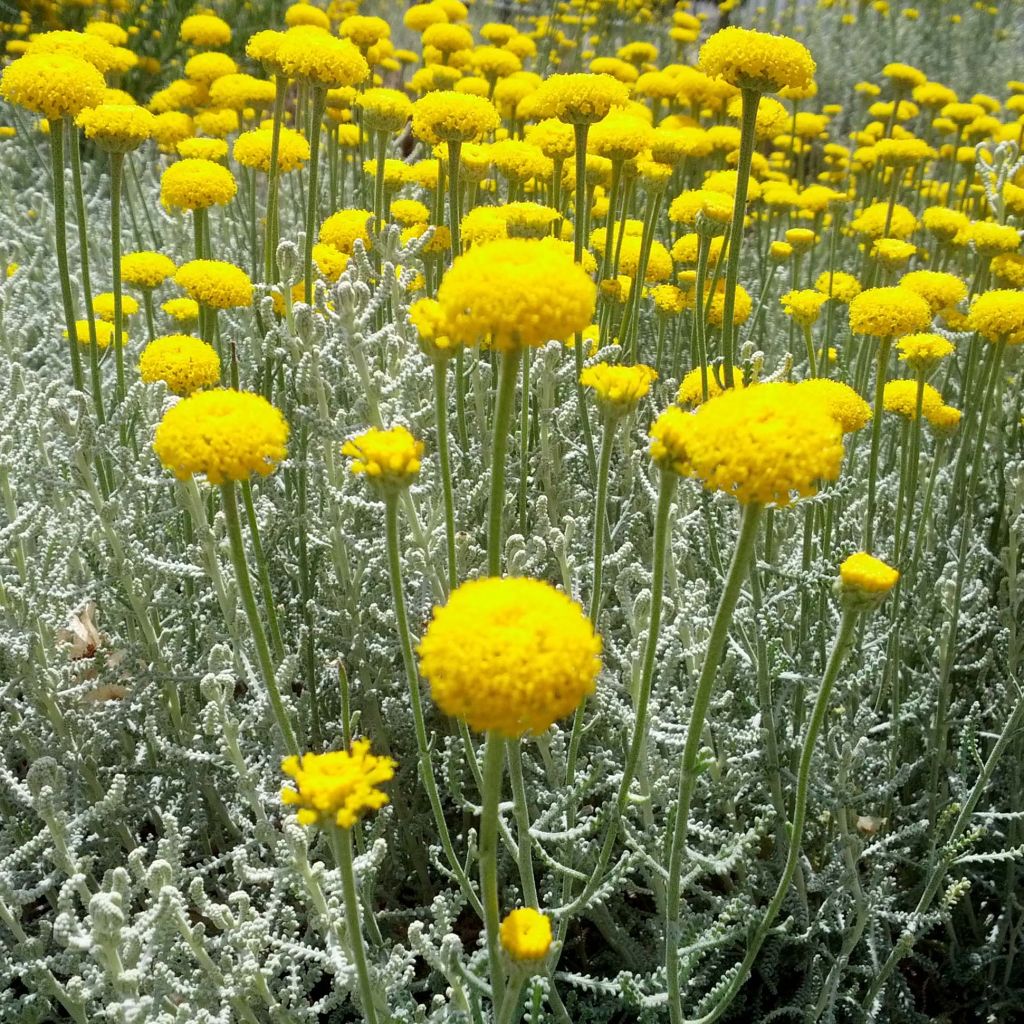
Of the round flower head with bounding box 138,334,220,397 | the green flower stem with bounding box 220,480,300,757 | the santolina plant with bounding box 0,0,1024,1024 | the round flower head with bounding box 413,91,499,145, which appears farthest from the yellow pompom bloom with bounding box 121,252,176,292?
the green flower stem with bounding box 220,480,300,757

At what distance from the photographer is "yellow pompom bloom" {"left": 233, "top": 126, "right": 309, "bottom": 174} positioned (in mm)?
2746

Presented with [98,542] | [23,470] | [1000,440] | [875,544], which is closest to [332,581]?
[98,542]

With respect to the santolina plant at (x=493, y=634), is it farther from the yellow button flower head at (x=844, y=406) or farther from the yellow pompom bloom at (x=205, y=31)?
the yellow pompom bloom at (x=205, y=31)

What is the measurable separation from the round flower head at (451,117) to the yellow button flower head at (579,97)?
0.16 meters

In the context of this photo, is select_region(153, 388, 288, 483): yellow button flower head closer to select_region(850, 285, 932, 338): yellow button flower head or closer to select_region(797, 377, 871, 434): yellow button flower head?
select_region(797, 377, 871, 434): yellow button flower head

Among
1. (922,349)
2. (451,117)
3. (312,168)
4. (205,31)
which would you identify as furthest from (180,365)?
(205,31)

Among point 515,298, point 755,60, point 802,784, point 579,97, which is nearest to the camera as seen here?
point 515,298

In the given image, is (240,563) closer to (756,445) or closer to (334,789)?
(334,789)

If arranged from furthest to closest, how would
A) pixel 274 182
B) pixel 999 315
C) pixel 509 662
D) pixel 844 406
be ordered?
pixel 274 182 → pixel 999 315 → pixel 844 406 → pixel 509 662

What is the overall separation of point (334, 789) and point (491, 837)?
0.17m

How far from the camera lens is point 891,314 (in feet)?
6.45

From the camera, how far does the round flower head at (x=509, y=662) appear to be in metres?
0.92

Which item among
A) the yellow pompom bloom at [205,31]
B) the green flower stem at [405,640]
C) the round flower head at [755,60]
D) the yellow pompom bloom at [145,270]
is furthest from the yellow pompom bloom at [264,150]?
the green flower stem at [405,640]

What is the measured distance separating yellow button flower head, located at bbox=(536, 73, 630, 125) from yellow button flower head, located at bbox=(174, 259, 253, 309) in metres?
0.70
